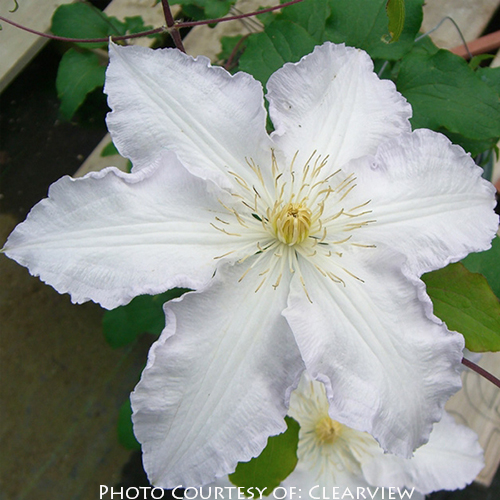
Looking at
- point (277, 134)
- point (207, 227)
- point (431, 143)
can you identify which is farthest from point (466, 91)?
point (207, 227)

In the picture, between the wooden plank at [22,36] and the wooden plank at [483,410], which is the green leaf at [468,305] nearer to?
the wooden plank at [483,410]

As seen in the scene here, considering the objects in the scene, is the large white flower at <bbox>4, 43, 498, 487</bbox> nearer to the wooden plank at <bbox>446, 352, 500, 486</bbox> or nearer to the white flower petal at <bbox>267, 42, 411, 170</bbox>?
the white flower petal at <bbox>267, 42, 411, 170</bbox>

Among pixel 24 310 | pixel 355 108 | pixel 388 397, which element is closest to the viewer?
pixel 388 397

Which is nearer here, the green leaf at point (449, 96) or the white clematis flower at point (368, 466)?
the green leaf at point (449, 96)

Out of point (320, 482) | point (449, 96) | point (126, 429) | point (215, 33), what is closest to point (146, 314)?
point (126, 429)

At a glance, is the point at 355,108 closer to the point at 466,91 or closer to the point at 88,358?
the point at 466,91

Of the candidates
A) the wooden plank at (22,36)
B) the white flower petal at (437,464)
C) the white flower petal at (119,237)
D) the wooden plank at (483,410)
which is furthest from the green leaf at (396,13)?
the wooden plank at (483,410)

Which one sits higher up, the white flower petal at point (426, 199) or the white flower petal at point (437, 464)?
the white flower petal at point (426, 199)
